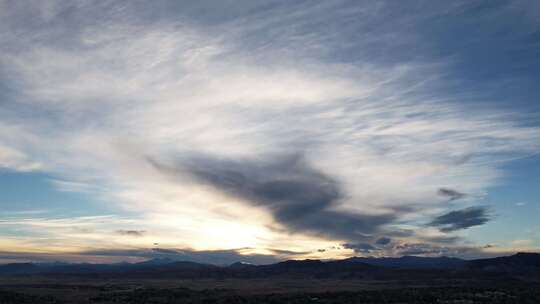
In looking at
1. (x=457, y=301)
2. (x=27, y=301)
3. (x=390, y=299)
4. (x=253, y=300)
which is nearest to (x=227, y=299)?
(x=253, y=300)

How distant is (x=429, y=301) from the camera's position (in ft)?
234

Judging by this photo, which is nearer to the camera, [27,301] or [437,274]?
[27,301]

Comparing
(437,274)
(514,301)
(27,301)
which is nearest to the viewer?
(514,301)

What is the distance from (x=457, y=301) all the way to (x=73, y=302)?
199 feet

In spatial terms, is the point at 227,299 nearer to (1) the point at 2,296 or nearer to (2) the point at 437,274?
(1) the point at 2,296

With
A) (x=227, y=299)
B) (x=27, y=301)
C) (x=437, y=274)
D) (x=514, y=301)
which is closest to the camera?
(x=514, y=301)

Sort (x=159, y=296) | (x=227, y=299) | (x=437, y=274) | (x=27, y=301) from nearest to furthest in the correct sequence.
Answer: (x=27, y=301) → (x=227, y=299) → (x=159, y=296) → (x=437, y=274)

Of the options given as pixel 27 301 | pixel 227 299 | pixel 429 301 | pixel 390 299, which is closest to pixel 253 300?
pixel 227 299

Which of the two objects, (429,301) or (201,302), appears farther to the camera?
(201,302)

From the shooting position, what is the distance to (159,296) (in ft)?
283

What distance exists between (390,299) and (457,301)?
10.4 meters

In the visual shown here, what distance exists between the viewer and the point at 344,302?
7262 cm

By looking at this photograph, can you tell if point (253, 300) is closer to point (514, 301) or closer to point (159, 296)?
point (159, 296)

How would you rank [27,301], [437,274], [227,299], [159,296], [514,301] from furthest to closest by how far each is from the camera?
[437,274] → [159,296] → [227,299] → [27,301] → [514,301]
